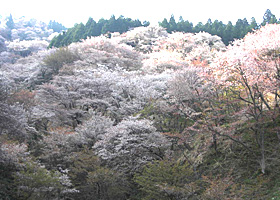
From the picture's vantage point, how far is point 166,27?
43.3m

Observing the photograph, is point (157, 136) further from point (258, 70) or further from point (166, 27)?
point (166, 27)

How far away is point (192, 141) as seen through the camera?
11969mm

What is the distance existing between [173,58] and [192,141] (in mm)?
11453

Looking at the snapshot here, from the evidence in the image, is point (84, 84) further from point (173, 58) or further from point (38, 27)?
point (38, 27)

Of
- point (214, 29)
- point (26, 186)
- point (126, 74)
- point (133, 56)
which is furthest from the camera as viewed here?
point (214, 29)

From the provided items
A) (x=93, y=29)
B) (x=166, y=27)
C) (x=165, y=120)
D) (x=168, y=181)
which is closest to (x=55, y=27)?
(x=93, y=29)

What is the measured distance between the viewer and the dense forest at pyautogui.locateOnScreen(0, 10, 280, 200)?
27.3 ft

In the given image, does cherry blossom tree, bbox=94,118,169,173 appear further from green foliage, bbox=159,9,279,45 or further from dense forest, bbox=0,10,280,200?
green foliage, bbox=159,9,279,45

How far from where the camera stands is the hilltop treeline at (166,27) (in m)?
36.6

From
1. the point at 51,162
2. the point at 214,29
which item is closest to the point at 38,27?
the point at 214,29

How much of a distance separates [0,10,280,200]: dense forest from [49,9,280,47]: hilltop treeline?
2260 cm

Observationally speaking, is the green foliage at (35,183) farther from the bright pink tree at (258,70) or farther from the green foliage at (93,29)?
the green foliage at (93,29)

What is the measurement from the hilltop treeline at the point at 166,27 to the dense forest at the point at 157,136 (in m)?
22.6

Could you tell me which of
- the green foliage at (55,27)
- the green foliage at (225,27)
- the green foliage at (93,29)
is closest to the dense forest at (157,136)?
the green foliage at (225,27)
